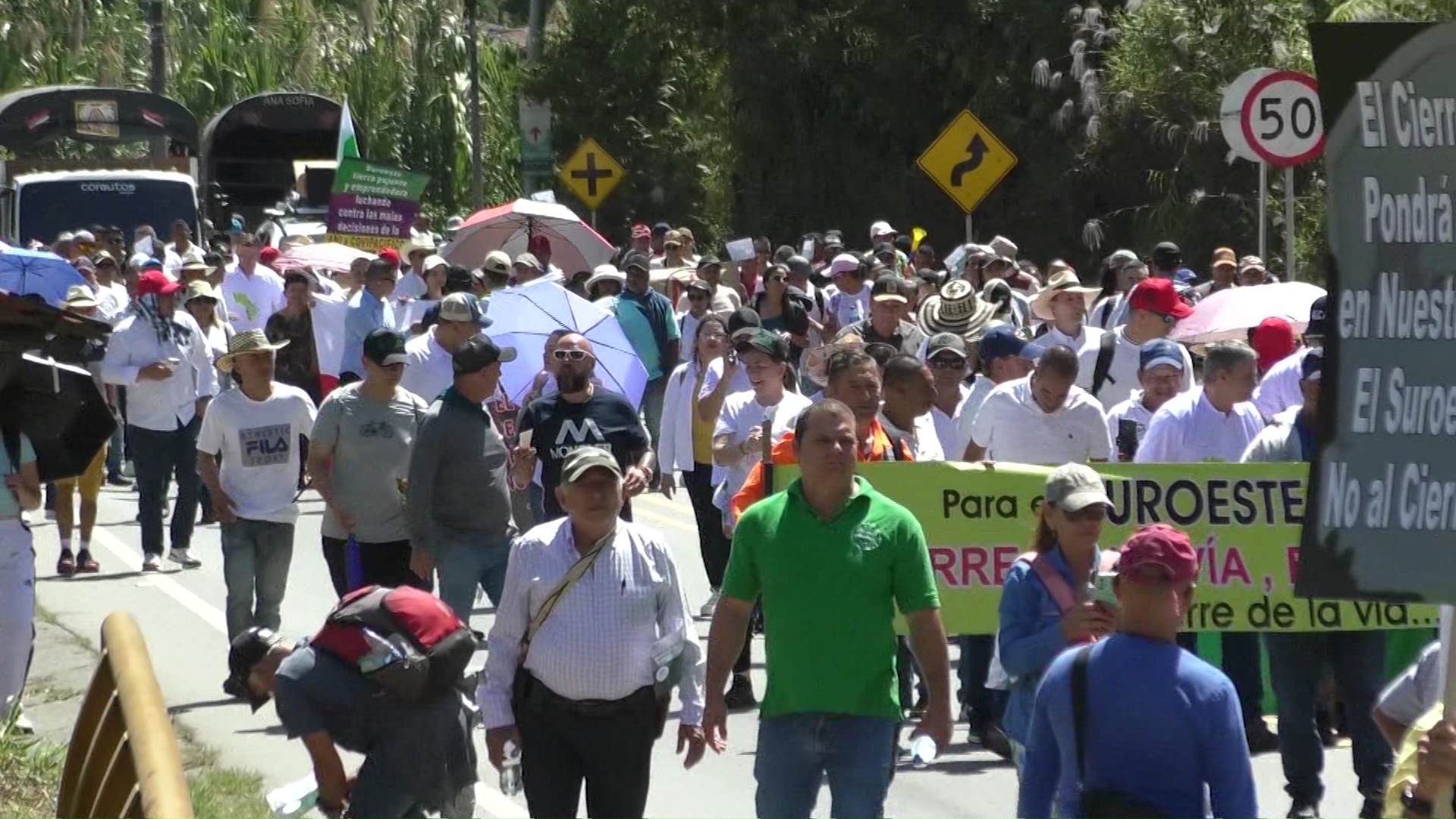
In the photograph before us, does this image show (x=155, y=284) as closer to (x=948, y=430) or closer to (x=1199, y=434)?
(x=948, y=430)

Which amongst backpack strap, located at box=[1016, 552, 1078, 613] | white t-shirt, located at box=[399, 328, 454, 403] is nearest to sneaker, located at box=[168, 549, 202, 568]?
white t-shirt, located at box=[399, 328, 454, 403]

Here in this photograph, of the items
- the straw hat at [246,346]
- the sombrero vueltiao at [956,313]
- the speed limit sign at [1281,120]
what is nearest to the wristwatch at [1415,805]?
the straw hat at [246,346]

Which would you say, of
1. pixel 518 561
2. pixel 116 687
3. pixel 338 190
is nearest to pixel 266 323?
pixel 338 190

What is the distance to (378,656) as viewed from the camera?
7.11 metres

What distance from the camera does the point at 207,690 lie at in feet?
39.4

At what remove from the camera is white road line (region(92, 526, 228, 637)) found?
1417cm

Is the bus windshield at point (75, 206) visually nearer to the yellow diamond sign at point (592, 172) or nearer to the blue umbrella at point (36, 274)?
the yellow diamond sign at point (592, 172)

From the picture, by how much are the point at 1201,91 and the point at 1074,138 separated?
13.8ft

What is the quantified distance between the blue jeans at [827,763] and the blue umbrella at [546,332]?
606 centimetres

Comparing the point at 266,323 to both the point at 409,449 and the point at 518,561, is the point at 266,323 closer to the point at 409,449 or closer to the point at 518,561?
the point at 409,449

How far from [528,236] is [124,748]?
66.9 ft

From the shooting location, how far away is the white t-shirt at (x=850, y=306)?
21.3 metres

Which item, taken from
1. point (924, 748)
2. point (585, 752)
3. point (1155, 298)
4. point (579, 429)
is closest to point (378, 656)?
point (585, 752)

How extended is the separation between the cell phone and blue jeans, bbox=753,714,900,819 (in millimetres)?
709
